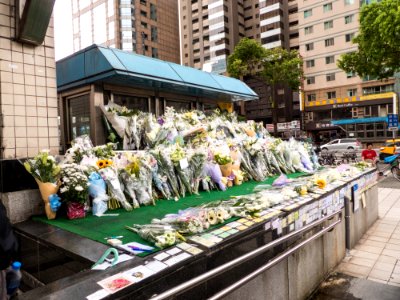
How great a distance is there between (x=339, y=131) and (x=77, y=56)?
1450 inches

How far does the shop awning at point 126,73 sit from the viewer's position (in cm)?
589

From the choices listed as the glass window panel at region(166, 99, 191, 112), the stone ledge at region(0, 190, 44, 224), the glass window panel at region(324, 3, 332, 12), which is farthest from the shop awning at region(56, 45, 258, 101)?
the glass window panel at region(324, 3, 332, 12)

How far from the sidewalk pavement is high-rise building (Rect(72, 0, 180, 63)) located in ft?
192

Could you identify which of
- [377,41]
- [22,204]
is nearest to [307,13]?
[377,41]

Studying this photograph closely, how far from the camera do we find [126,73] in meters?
5.83

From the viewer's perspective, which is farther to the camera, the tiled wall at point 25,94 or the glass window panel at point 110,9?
the glass window panel at point 110,9

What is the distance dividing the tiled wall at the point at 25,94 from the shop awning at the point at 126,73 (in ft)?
5.55

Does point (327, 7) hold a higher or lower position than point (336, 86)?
higher

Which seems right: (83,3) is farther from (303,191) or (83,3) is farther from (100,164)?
(303,191)

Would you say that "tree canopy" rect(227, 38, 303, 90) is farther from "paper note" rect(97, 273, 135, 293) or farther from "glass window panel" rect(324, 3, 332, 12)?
"paper note" rect(97, 273, 135, 293)

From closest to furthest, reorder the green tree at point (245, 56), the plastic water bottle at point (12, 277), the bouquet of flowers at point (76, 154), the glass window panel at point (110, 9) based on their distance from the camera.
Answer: the plastic water bottle at point (12, 277)
the bouquet of flowers at point (76, 154)
the green tree at point (245, 56)
the glass window panel at point (110, 9)

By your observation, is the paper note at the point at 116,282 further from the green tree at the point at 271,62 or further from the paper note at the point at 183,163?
the green tree at the point at 271,62

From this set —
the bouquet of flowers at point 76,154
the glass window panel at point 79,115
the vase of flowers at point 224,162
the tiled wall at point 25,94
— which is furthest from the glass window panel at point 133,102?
the vase of flowers at point 224,162

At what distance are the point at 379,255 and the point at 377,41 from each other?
15.2 meters
